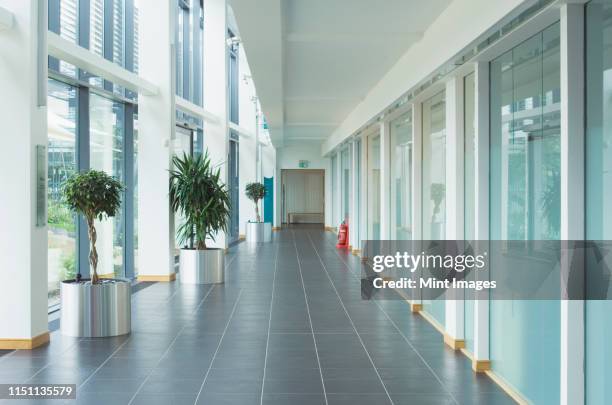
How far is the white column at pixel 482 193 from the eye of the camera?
4930mm

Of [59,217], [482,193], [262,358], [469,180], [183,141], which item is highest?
[183,141]

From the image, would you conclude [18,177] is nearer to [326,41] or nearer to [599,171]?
[326,41]

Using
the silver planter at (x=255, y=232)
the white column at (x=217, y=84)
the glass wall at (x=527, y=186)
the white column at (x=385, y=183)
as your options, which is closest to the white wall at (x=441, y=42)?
the glass wall at (x=527, y=186)

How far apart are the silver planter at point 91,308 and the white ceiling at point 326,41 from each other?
305 cm

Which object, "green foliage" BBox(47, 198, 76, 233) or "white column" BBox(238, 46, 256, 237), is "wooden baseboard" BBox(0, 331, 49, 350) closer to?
"green foliage" BBox(47, 198, 76, 233)

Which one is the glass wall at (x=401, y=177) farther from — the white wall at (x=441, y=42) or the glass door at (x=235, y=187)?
the glass door at (x=235, y=187)

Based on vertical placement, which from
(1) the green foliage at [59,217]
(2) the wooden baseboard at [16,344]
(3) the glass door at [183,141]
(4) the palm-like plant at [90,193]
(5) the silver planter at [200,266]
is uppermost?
(3) the glass door at [183,141]

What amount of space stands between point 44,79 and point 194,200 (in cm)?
427

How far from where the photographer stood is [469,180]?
5535 millimetres

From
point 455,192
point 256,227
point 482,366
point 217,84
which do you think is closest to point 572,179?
point 482,366

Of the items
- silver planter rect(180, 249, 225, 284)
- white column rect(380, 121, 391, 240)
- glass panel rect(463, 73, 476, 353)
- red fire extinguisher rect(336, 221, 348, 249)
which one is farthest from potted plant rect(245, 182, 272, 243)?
glass panel rect(463, 73, 476, 353)

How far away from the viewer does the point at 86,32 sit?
26.9 ft

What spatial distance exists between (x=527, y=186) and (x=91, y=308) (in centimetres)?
426

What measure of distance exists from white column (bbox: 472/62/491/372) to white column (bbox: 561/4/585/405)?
1.60m
